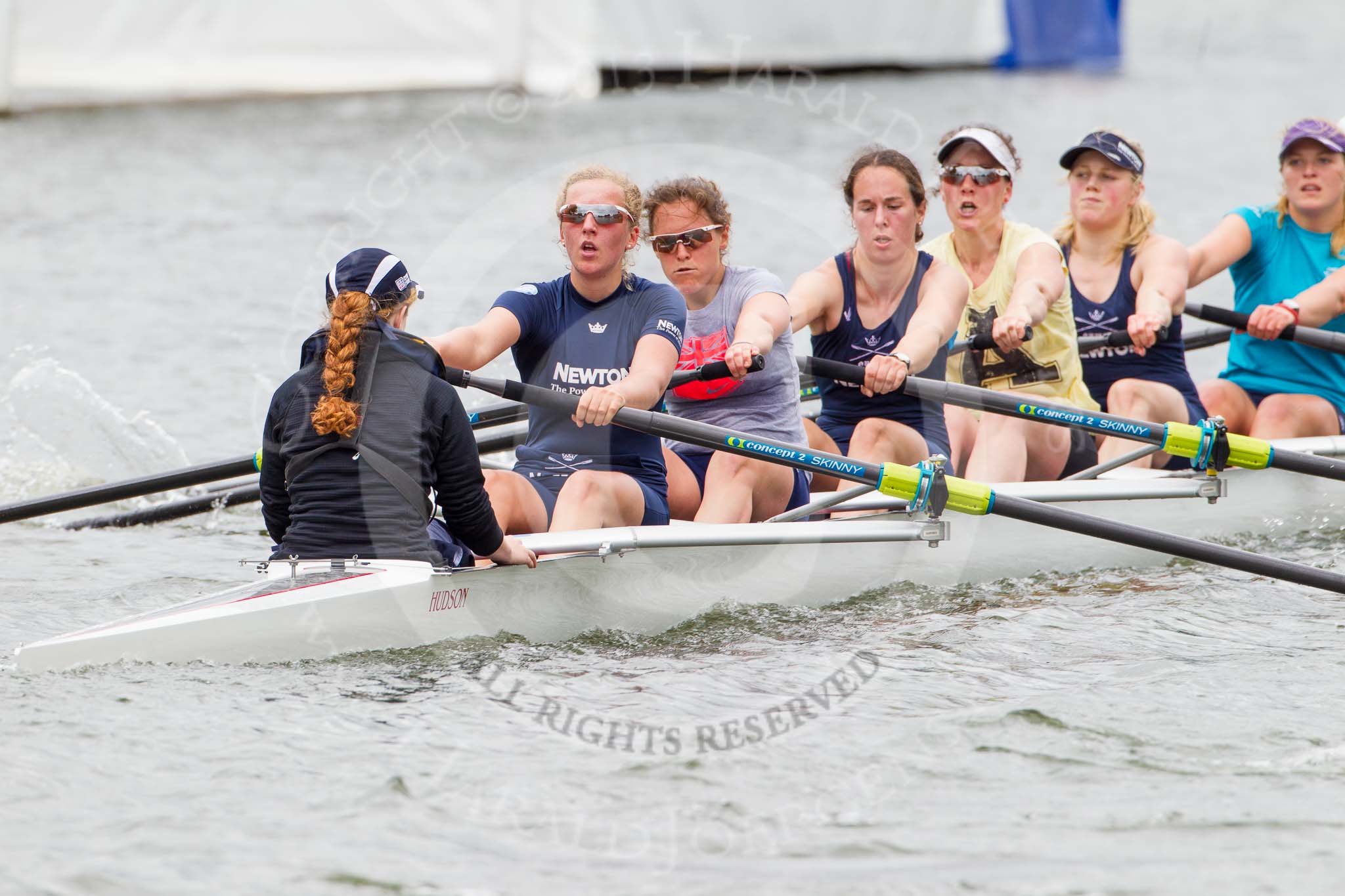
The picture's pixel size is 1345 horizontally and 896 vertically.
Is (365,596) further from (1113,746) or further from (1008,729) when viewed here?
(1113,746)

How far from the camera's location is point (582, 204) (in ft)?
15.1

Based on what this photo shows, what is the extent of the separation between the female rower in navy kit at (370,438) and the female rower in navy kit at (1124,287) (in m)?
3.03

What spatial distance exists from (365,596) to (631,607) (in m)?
0.93

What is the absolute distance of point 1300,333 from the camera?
6195 mm

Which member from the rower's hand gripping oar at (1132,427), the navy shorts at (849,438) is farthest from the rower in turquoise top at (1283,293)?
the navy shorts at (849,438)

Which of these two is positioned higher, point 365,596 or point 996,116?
point 996,116

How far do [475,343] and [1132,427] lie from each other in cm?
238

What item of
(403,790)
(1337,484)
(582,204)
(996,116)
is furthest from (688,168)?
(403,790)

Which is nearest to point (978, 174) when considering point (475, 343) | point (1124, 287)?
point (1124, 287)

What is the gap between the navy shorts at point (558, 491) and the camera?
4.74 metres

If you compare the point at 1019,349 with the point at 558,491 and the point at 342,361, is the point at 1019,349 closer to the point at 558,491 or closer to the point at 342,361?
the point at 558,491

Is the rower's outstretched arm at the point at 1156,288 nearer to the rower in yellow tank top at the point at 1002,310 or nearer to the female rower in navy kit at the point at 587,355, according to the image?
the rower in yellow tank top at the point at 1002,310

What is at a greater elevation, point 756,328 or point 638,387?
point 756,328

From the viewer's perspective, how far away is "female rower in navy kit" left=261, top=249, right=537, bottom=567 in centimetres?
399
